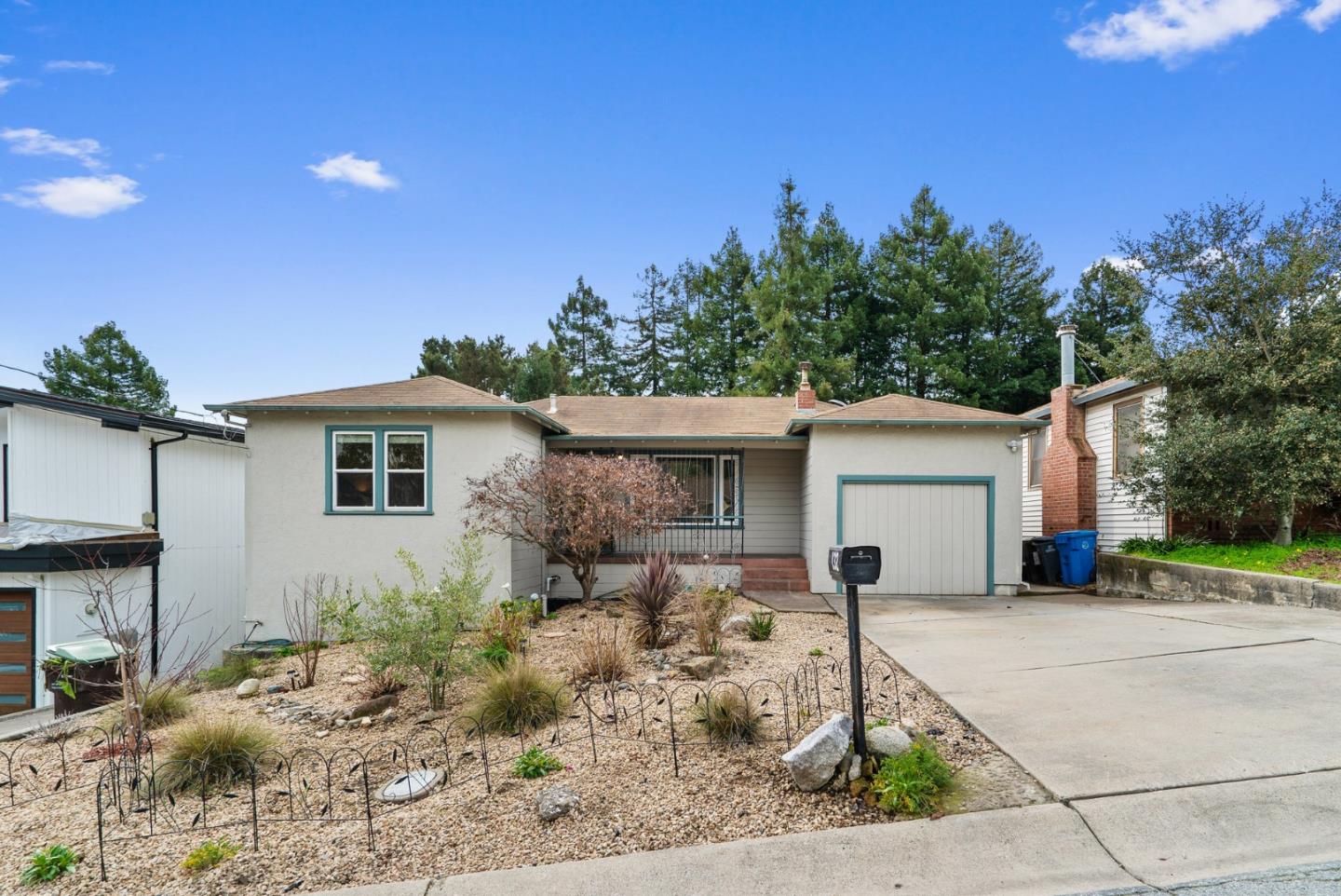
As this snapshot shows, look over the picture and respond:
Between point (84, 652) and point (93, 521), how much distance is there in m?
3.79

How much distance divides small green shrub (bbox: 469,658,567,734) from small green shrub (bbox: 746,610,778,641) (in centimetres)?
308

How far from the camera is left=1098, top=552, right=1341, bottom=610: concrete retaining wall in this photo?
9.02 meters

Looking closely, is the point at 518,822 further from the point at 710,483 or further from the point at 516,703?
the point at 710,483

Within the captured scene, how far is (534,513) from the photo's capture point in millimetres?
10250

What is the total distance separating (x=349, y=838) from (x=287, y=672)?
203 inches

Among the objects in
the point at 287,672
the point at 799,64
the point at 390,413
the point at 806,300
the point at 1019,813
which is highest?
the point at 799,64

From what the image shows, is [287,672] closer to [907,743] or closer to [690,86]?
[907,743]

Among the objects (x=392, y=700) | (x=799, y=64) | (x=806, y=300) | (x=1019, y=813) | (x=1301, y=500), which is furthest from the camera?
(x=806, y=300)

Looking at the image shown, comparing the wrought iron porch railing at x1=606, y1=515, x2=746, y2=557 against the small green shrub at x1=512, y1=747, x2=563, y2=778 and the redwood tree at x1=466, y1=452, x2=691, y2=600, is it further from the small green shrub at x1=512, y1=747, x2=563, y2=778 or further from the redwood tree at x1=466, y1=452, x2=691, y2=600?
the small green shrub at x1=512, y1=747, x2=563, y2=778

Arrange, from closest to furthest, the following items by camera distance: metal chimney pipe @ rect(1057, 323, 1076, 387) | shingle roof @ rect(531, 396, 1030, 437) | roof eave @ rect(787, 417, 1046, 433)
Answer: roof eave @ rect(787, 417, 1046, 433), shingle roof @ rect(531, 396, 1030, 437), metal chimney pipe @ rect(1057, 323, 1076, 387)

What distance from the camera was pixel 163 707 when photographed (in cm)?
613

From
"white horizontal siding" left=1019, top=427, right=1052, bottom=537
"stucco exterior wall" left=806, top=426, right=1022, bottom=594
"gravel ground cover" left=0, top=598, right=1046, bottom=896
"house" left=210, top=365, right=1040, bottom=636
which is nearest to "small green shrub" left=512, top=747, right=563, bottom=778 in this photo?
"gravel ground cover" left=0, top=598, right=1046, bottom=896

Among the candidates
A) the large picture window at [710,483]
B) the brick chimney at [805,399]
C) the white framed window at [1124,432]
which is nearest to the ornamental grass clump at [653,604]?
the large picture window at [710,483]

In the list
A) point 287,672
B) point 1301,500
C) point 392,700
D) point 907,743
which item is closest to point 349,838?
point 392,700
